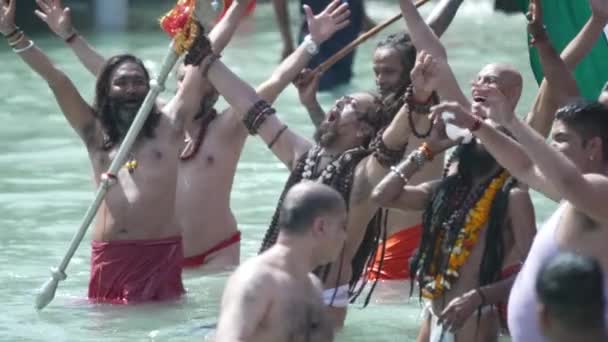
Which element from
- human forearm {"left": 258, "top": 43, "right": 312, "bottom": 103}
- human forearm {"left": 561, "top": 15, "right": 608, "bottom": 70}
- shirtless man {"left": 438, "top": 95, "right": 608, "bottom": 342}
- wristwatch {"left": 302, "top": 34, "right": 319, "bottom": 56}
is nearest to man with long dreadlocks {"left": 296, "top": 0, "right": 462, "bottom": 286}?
human forearm {"left": 258, "top": 43, "right": 312, "bottom": 103}

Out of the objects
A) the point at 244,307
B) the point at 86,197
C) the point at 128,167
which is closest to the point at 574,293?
the point at 244,307

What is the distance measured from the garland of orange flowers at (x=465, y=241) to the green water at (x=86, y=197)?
1.60 metres

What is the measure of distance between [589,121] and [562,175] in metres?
0.36

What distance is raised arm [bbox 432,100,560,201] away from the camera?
5.99 meters

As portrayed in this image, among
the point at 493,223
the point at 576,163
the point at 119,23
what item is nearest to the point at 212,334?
the point at 493,223

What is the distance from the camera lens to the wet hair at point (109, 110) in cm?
845

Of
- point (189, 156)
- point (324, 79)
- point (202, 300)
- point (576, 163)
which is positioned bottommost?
point (324, 79)

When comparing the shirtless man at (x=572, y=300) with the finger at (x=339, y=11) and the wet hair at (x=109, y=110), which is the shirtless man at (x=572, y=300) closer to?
the finger at (x=339, y=11)

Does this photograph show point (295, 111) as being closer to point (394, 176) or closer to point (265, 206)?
point (265, 206)

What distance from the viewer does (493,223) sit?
6.56 metres

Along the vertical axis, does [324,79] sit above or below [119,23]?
above

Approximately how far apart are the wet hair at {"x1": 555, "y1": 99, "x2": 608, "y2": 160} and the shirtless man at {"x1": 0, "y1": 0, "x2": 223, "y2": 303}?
9.67 feet

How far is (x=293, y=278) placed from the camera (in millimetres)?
5398

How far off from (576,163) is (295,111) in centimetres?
1105
